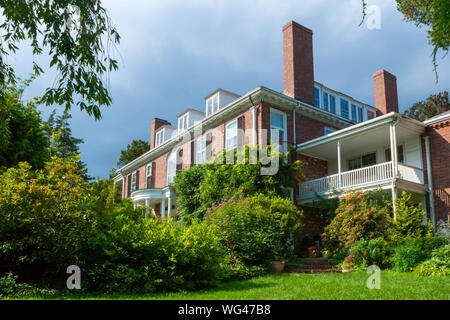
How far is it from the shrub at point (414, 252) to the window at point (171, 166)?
15.2 meters

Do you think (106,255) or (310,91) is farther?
(310,91)

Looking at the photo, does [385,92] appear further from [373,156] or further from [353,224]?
[353,224]

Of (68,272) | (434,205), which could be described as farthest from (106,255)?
(434,205)

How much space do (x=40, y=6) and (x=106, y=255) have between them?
4532 millimetres

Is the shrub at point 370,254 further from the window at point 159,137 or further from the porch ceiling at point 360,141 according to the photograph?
the window at point 159,137

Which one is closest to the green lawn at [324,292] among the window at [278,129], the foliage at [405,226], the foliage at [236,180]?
the foliage at [405,226]

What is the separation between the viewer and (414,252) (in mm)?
10141

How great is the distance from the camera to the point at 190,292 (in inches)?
286

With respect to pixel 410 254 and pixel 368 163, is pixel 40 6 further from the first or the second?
pixel 368 163

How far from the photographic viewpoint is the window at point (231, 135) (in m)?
18.4

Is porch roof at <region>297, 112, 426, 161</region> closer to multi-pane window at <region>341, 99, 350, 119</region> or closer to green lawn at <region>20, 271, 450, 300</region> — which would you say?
multi-pane window at <region>341, 99, 350, 119</region>

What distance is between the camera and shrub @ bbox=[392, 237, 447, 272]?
1008cm

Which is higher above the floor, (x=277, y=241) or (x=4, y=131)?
(x=4, y=131)
